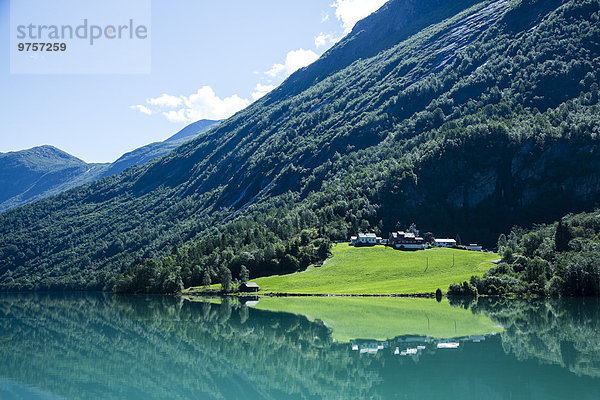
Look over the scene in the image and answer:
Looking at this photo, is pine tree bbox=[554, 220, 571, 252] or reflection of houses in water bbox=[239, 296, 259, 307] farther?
pine tree bbox=[554, 220, 571, 252]

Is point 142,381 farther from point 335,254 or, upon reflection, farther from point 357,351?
point 335,254

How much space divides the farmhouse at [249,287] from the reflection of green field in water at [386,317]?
21266mm

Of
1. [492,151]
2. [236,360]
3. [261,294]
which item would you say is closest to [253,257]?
[261,294]

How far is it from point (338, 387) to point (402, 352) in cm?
1285

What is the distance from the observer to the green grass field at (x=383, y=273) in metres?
118

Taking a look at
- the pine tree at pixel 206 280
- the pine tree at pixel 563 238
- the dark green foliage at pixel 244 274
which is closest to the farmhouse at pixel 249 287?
the dark green foliage at pixel 244 274

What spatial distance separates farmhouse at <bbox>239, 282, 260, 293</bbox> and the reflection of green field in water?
21.3 m

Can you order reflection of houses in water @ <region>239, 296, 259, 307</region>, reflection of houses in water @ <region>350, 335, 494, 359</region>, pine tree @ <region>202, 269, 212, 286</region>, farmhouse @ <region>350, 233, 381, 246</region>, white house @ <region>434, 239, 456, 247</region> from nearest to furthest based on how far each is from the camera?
1. reflection of houses in water @ <region>350, 335, 494, 359</region>
2. reflection of houses in water @ <region>239, 296, 259, 307</region>
3. pine tree @ <region>202, 269, 212, 286</region>
4. white house @ <region>434, 239, 456, 247</region>
5. farmhouse @ <region>350, 233, 381, 246</region>

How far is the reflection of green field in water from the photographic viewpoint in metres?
64.2

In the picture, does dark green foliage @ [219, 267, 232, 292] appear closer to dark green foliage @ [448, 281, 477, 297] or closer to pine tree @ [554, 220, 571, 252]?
dark green foliage @ [448, 281, 477, 297]

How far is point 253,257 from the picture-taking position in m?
150

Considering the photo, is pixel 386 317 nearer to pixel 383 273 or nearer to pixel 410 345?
pixel 410 345

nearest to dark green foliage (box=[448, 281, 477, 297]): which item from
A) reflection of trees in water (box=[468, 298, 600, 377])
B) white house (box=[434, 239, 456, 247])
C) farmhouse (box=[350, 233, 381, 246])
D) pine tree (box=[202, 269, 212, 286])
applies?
reflection of trees in water (box=[468, 298, 600, 377])

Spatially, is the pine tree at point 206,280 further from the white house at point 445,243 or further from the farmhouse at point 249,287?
the white house at point 445,243
